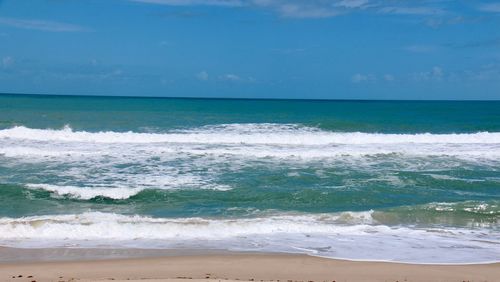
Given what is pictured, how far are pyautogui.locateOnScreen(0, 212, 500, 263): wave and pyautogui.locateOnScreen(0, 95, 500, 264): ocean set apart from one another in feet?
0.10

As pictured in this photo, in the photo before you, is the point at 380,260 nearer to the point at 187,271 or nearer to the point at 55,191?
the point at 187,271

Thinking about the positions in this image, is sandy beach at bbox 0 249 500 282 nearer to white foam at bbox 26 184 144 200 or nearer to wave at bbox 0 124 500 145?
white foam at bbox 26 184 144 200

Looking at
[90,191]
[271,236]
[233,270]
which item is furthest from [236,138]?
[233,270]

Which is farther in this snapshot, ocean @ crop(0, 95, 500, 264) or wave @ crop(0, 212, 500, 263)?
ocean @ crop(0, 95, 500, 264)

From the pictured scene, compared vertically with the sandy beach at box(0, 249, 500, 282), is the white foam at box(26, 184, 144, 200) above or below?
above

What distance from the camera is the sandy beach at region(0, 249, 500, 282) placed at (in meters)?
7.44

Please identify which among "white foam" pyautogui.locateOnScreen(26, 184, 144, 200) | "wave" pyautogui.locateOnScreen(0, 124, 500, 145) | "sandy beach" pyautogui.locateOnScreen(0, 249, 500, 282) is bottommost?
"sandy beach" pyautogui.locateOnScreen(0, 249, 500, 282)

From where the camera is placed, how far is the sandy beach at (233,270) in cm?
744

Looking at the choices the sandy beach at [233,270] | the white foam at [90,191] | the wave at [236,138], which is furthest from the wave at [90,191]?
the wave at [236,138]

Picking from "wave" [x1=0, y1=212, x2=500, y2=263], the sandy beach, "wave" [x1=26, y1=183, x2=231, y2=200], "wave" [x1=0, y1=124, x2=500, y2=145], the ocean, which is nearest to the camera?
the sandy beach

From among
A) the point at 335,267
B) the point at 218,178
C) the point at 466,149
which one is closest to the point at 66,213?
the point at 218,178

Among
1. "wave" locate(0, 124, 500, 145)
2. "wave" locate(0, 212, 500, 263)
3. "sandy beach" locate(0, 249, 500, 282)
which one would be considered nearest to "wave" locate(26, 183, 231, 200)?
"wave" locate(0, 212, 500, 263)

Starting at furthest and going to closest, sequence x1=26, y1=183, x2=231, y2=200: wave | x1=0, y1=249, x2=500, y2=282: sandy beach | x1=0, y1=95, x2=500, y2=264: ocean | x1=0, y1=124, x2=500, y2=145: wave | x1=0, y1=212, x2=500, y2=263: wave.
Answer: x1=0, y1=124, x2=500, y2=145: wave, x1=26, y1=183, x2=231, y2=200: wave, x1=0, y1=95, x2=500, y2=264: ocean, x1=0, y1=212, x2=500, y2=263: wave, x1=0, y1=249, x2=500, y2=282: sandy beach

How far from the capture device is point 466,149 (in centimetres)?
2216
